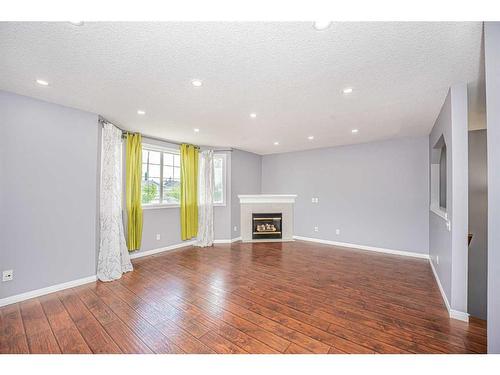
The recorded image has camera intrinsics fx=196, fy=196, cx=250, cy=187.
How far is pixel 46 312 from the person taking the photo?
2129mm

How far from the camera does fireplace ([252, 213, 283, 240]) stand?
542 cm

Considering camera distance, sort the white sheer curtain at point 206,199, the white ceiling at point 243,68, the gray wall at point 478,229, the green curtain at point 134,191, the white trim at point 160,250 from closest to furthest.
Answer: the white ceiling at point 243,68 → the gray wall at point 478,229 → the green curtain at point 134,191 → the white trim at point 160,250 → the white sheer curtain at point 206,199

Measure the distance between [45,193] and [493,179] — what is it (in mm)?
4356

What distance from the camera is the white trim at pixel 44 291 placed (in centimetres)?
227

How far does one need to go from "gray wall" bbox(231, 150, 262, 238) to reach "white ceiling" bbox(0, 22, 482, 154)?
7.72 feet

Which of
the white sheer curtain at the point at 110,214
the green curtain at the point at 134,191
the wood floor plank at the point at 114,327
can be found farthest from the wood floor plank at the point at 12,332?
the green curtain at the point at 134,191

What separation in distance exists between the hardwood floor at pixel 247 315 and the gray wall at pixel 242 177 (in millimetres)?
2046

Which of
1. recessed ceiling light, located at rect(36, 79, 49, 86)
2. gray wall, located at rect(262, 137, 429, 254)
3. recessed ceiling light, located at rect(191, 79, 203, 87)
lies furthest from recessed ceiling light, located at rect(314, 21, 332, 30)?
gray wall, located at rect(262, 137, 429, 254)

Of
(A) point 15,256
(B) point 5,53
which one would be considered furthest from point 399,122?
(A) point 15,256

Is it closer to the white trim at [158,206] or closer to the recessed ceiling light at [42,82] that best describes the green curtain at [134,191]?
the white trim at [158,206]

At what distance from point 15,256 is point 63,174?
1078 mm

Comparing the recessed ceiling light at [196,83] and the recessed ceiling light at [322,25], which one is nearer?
the recessed ceiling light at [322,25]
